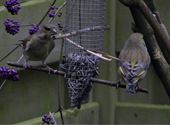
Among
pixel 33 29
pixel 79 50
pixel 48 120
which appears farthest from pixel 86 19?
pixel 48 120

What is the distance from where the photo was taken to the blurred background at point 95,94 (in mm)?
4598

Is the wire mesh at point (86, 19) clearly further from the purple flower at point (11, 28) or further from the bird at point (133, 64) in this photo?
the purple flower at point (11, 28)

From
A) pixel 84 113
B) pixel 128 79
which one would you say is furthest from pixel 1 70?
pixel 84 113

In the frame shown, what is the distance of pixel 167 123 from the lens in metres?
5.50

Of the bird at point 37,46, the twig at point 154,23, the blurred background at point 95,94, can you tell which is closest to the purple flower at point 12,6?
the twig at point 154,23

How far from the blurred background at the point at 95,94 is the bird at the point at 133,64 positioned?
0.84 metres

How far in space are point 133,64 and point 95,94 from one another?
2.11 meters

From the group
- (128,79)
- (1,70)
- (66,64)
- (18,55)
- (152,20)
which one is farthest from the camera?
(18,55)

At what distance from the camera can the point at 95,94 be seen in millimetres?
5391

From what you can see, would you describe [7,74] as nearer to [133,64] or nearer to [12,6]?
[12,6]

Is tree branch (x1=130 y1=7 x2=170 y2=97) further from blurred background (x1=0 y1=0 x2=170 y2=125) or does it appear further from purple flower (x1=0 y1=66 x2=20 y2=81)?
blurred background (x1=0 y1=0 x2=170 y2=125)

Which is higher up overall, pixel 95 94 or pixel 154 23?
pixel 154 23

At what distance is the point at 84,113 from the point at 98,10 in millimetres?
1423

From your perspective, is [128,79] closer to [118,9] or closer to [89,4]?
[89,4]
